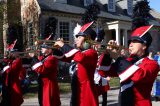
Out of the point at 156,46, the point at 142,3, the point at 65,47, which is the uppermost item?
the point at 142,3

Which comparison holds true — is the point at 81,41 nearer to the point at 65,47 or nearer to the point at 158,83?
the point at 65,47

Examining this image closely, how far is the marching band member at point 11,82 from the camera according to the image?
326 inches

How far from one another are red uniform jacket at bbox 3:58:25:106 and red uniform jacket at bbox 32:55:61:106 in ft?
3.33

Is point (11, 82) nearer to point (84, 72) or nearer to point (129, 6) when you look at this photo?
point (84, 72)

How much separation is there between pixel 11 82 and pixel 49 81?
1249mm

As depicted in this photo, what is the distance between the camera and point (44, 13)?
24594 millimetres

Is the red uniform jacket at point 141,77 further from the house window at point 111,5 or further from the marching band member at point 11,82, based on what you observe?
the house window at point 111,5

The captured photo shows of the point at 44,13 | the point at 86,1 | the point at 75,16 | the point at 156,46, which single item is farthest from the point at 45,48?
the point at 156,46

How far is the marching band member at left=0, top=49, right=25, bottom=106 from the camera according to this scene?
27.1 ft

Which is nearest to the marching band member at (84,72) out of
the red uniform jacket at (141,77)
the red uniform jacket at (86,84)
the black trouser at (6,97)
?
the red uniform jacket at (86,84)

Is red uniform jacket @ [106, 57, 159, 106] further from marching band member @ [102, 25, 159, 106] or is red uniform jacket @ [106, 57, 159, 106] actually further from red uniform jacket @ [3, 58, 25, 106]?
red uniform jacket @ [3, 58, 25, 106]

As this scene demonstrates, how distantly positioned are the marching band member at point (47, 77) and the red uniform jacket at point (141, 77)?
8.63 ft

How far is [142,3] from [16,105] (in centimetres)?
622

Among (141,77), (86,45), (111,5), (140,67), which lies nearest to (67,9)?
(111,5)
